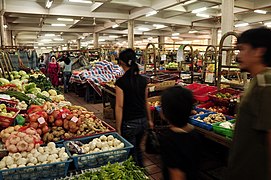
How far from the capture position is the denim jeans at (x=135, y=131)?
287 centimetres

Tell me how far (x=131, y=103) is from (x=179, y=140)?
1.45 m

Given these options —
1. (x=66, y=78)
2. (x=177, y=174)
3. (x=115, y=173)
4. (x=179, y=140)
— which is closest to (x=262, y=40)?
(x=179, y=140)

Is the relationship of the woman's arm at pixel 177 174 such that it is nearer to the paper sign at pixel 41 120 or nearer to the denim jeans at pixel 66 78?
the paper sign at pixel 41 120

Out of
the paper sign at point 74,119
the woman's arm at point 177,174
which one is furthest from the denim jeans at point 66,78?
the woman's arm at point 177,174

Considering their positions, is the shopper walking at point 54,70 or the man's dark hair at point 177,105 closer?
the man's dark hair at point 177,105

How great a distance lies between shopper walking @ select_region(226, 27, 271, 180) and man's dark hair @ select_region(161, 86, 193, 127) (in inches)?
12.6

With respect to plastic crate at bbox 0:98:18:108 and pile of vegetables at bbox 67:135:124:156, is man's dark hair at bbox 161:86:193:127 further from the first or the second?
plastic crate at bbox 0:98:18:108

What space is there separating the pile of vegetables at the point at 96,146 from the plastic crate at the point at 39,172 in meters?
0.23

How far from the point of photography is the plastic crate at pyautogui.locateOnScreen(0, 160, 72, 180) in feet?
6.57

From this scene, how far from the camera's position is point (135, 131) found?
2.88m

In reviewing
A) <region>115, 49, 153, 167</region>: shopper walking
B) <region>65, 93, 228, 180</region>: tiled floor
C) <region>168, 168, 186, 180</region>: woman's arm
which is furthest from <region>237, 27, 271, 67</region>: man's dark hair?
<region>65, 93, 228, 180</region>: tiled floor

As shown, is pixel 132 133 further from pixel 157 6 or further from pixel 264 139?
pixel 157 6

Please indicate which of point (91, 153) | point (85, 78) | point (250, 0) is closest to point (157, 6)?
point (250, 0)

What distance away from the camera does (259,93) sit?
129 cm
